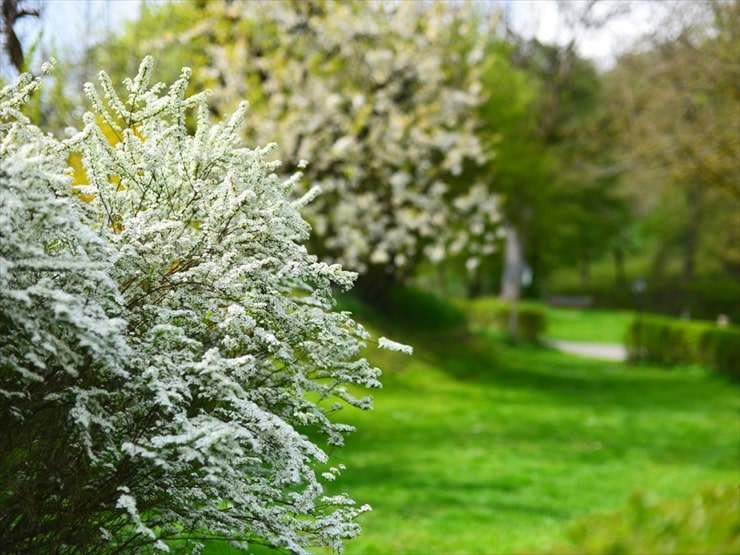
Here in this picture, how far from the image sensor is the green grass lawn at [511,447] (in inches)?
297

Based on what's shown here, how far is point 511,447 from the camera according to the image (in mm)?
11820

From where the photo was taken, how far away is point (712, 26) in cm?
1411

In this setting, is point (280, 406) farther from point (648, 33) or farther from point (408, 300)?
point (408, 300)

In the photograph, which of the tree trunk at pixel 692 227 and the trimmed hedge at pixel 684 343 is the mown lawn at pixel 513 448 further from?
the tree trunk at pixel 692 227

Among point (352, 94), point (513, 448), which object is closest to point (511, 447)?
point (513, 448)

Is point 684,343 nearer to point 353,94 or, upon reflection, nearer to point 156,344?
point 353,94

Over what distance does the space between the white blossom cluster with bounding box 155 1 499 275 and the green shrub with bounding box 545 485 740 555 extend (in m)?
12.0

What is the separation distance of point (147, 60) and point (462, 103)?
579 inches

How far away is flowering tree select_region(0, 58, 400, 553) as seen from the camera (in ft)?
9.64

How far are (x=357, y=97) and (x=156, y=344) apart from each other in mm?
11809

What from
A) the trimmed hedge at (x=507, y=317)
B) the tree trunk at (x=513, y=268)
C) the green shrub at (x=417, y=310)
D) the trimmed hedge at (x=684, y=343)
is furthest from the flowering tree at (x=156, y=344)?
the tree trunk at (x=513, y=268)

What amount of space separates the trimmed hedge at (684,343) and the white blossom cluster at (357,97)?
8.34 metres

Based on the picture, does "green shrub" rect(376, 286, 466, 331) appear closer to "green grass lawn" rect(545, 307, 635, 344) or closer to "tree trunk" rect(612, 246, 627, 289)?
"green grass lawn" rect(545, 307, 635, 344)

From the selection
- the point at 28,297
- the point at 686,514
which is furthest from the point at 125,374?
the point at 686,514
